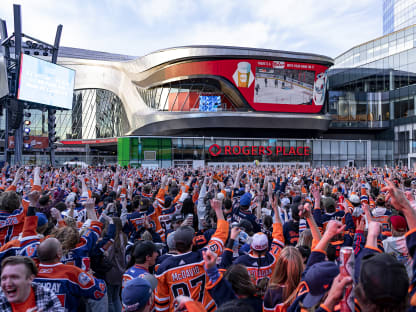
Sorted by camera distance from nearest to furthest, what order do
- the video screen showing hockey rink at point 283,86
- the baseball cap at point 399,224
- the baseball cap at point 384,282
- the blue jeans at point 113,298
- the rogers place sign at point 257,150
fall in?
the baseball cap at point 384,282 < the baseball cap at point 399,224 < the blue jeans at point 113,298 < the rogers place sign at point 257,150 < the video screen showing hockey rink at point 283,86

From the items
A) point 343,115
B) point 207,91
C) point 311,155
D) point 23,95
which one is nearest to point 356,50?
point 343,115

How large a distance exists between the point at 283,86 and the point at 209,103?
11903 millimetres

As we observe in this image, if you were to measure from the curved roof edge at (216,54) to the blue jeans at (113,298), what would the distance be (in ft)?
149

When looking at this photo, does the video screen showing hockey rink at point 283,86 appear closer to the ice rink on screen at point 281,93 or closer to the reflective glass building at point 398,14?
the ice rink on screen at point 281,93

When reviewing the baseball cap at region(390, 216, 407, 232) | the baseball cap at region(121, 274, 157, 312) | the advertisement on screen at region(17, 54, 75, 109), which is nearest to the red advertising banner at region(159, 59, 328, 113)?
the advertisement on screen at region(17, 54, 75, 109)

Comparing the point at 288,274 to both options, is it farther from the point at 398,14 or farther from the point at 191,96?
the point at 398,14

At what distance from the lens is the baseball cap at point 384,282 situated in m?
1.89

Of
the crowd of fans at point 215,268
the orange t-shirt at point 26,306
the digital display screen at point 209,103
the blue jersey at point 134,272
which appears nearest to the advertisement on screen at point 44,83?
the digital display screen at point 209,103

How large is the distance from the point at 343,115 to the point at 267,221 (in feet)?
188

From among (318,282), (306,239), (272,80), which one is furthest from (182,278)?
(272,80)

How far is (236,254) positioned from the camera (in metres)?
4.72

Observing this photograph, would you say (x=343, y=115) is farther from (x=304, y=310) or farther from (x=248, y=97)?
(x=304, y=310)

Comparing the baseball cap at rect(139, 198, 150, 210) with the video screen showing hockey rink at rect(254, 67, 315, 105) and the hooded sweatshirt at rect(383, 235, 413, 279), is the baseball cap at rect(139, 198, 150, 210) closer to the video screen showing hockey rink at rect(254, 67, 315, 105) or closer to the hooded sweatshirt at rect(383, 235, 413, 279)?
the hooded sweatshirt at rect(383, 235, 413, 279)

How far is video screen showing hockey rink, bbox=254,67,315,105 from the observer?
4969 centimetres
